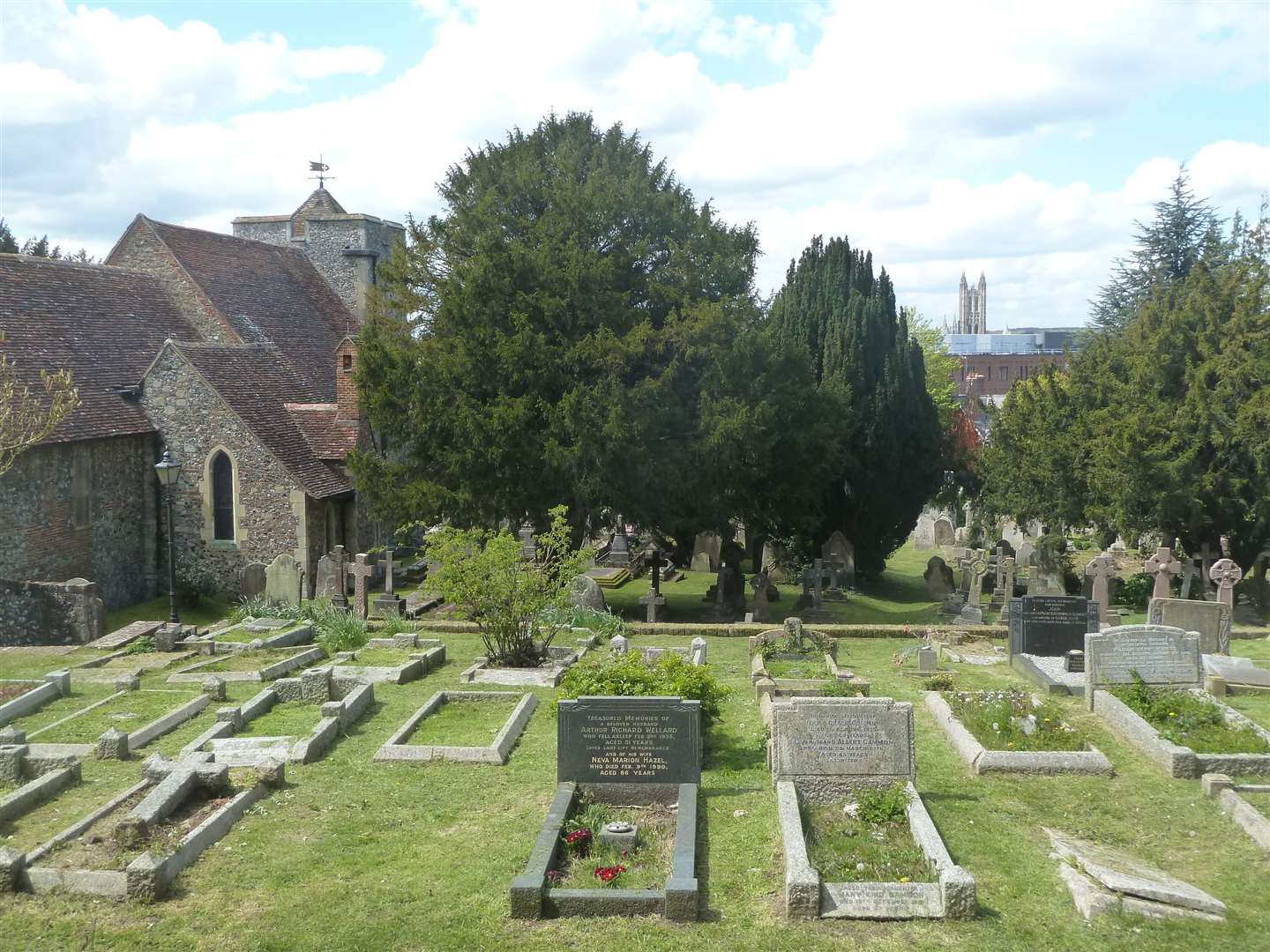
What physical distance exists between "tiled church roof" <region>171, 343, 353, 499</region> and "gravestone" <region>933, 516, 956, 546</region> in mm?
20494

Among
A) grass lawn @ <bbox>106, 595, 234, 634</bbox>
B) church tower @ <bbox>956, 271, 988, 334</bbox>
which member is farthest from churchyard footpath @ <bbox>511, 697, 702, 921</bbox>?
church tower @ <bbox>956, 271, 988, 334</bbox>

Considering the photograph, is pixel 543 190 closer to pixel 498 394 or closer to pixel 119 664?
pixel 498 394

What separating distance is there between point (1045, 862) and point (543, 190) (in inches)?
715

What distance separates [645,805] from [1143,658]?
699cm

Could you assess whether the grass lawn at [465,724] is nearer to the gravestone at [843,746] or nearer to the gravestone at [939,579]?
the gravestone at [843,746]

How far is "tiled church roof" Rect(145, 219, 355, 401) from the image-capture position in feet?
106

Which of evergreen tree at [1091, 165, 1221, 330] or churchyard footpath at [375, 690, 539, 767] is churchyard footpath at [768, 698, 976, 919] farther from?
evergreen tree at [1091, 165, 1221, 330]

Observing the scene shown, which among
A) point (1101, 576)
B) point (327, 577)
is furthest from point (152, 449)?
point (1101, 576)

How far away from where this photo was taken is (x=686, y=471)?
75.1 feet

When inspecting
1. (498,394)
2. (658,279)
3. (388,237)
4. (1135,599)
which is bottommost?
(1135,599)

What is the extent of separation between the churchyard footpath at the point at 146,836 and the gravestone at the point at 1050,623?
36.4 ft

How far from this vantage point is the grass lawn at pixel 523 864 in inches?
310

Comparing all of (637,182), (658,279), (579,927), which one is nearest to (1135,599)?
(658,279)

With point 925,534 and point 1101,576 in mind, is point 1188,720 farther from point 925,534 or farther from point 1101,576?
point 925,534
